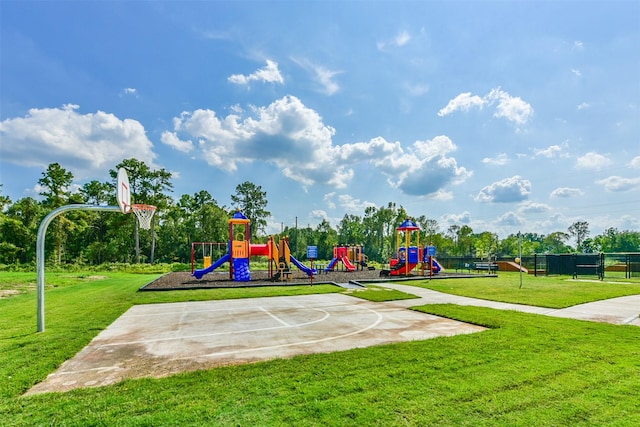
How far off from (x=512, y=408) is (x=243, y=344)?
4.59 meters

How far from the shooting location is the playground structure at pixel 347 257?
29.3 metres

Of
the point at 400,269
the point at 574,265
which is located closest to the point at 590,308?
the point at 400,269

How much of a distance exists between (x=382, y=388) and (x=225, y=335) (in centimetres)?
415

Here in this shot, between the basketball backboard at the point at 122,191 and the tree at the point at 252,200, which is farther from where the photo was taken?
the tree at the point at 252,200

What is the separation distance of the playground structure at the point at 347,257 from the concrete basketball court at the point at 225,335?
18.1 m

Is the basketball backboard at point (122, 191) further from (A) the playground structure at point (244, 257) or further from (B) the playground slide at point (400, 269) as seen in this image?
(B) the playground slide at point (400, 269)

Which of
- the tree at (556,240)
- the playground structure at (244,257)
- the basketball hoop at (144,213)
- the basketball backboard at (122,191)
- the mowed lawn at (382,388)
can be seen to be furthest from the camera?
the tree at (556,240)

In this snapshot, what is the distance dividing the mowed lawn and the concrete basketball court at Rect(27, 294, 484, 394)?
0.45m

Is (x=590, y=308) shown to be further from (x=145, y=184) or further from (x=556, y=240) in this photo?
(x=556, y=240)

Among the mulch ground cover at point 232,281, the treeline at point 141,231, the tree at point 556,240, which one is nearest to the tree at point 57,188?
the treeline at point 141,231

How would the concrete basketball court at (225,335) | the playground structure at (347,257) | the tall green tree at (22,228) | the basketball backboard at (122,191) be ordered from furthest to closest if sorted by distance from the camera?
1. the tall green tree at (22,228)
2. the playground structure at (347,257)
3. the basketball backboard at (122,191)
4. the concrete basketball court at (225,335)

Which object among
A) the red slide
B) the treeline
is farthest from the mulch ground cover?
the treeline

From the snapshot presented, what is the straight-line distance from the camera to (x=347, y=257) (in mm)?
30000

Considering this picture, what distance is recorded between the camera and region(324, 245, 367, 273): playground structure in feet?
96.2
